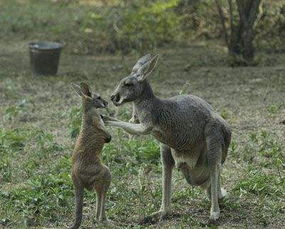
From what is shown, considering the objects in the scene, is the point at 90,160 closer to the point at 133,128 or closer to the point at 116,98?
the point at 133,128

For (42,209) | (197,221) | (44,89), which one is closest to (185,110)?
(197,221)

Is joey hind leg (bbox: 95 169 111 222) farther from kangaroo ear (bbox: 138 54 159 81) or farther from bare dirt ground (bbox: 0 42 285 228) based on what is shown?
kangaroo ear (bbox: 138 54 159 81)

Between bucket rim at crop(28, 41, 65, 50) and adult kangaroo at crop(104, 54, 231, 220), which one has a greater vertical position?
adult kangaroo at crop(104, 54, 231, 220)

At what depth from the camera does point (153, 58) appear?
6121 millimetres

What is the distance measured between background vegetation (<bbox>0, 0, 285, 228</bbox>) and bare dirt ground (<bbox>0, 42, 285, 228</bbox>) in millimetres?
14

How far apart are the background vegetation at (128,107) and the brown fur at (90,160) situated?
15.1 inches

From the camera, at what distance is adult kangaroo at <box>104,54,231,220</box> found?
20.2ft

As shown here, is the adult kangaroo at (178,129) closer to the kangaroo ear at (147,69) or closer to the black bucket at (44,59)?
the kangaroo ear at (147,69)

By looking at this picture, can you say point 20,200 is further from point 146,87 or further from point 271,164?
point 271,164

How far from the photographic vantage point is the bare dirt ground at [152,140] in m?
6.61

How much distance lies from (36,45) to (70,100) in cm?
173

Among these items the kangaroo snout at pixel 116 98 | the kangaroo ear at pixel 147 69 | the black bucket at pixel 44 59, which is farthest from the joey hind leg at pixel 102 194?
the black bucket at pixel 44 59

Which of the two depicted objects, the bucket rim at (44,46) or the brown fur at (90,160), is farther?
the bucket rim at (44,46)

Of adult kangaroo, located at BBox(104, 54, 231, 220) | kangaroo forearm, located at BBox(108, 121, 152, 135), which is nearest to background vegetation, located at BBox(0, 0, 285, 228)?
adult kangaroo, located at BBox(104, 54, 231, 220)
